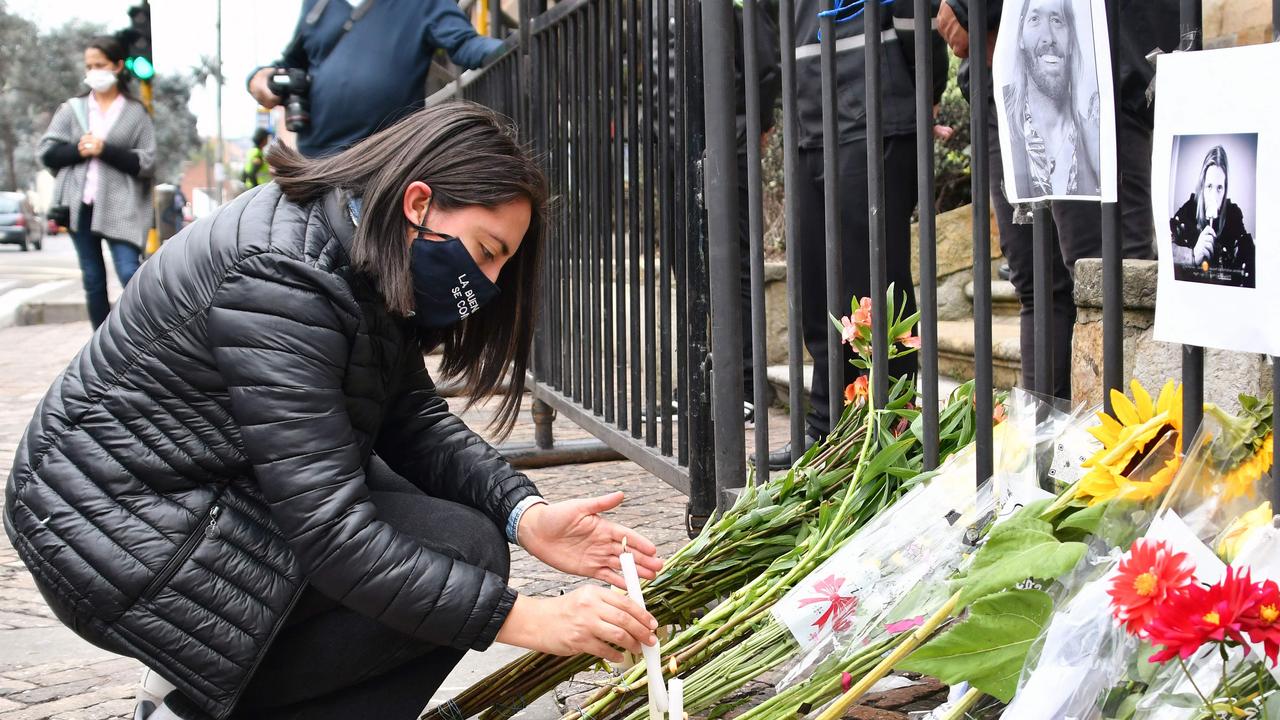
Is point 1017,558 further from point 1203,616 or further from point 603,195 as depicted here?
point 603,195

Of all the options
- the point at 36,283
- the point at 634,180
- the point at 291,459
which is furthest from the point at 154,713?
the point at 36,283

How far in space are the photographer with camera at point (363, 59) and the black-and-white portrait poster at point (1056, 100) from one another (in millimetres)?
3389

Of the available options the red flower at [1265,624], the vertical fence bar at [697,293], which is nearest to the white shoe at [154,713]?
the vertical fence bar at [697,293]

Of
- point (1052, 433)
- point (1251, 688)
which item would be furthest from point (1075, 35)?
point (1251, 688)

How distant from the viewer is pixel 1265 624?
1.16 meters

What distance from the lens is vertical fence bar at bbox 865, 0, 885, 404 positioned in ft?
6.88

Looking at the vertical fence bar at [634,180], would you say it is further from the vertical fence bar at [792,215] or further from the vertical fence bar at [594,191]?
→ the vertical fence bar at [792,215]

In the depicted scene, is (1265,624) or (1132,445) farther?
(1132,445)

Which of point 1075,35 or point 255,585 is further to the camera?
point 255,585

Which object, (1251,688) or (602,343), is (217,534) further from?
(602,343)

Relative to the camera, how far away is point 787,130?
2.43 metres

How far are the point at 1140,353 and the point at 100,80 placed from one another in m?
6.78

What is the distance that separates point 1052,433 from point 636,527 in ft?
7.11

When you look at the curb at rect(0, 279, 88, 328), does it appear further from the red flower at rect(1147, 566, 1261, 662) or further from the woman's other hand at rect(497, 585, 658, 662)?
the red flower at rect(1147, 566, 1261, 662)
